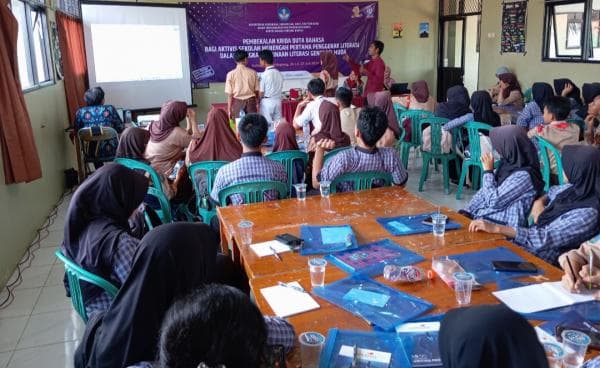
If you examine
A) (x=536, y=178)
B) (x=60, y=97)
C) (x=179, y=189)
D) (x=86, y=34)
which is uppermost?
(x=86, y=34)

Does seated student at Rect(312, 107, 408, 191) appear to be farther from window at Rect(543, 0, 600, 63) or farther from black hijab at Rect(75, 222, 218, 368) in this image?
window at Rect(543, 0, 600, 63)

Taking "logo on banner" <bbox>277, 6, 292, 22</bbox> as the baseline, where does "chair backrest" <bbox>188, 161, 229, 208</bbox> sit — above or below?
below

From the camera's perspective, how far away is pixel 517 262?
1933 millimetres

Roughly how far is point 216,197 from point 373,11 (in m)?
7.26

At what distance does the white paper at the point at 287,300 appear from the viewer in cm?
164

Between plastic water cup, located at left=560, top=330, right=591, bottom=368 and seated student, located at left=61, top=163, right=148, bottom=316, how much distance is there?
1.43 metres

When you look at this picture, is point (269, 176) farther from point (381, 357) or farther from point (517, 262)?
point (381, 357)

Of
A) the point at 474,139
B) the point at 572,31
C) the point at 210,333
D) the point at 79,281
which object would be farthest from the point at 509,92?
the point at 210,333

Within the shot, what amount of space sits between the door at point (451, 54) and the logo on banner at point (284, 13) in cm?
304

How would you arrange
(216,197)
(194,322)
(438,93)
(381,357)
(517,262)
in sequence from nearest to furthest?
1. (194,322)
2. (381,357)
3. (517,262)
4. (216,197)
5. (438,93)

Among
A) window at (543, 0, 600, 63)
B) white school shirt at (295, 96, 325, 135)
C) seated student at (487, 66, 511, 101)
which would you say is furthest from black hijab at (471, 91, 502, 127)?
seated student at (487, 66, 511, 101)

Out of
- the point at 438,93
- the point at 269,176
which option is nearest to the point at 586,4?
the point at 438,93

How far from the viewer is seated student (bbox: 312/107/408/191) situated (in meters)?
3.12

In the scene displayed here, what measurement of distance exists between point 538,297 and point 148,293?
1251 millimetres
